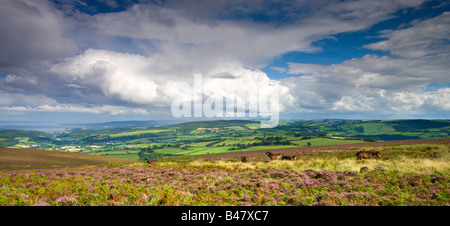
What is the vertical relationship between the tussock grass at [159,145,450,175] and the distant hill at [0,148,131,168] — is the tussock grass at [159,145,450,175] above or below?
above

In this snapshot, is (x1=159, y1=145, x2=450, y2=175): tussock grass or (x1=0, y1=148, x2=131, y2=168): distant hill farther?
(x1=0, y1=148, x2=131, y2=168): distant hill

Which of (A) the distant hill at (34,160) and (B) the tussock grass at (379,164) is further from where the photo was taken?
(A) the distant hill at (34,160)

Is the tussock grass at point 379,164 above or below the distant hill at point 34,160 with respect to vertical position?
above

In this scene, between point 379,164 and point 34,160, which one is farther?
point 34,160

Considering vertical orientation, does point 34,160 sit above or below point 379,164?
below

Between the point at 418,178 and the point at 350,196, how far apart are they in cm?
547
